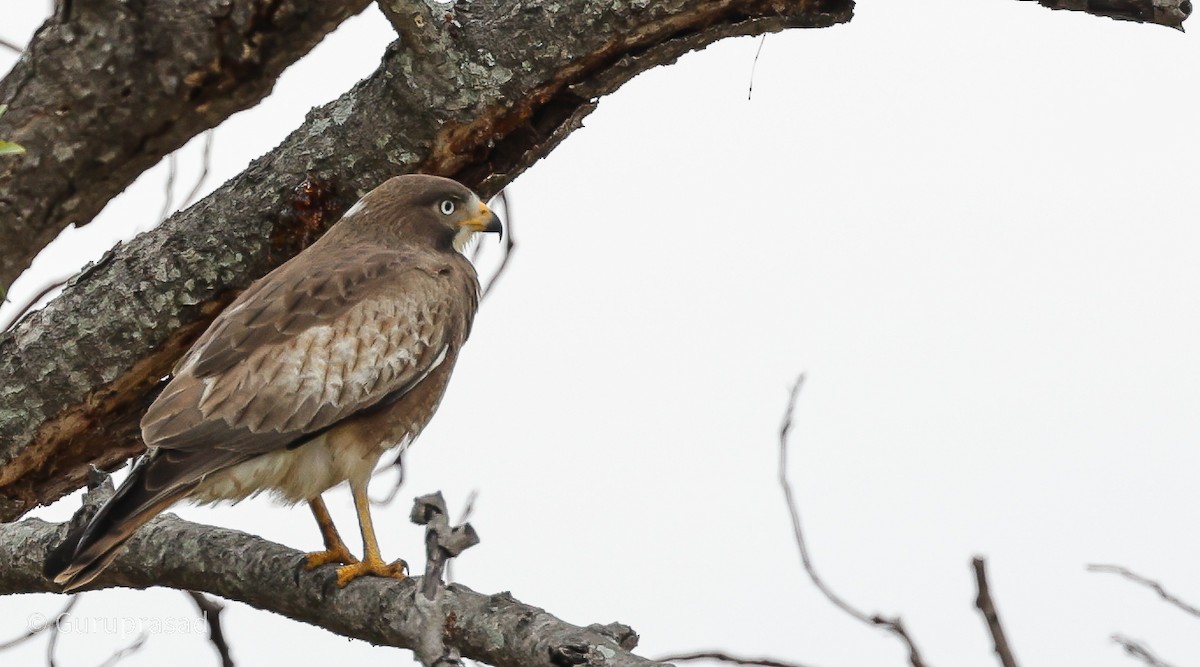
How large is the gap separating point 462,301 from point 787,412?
3.44 feet

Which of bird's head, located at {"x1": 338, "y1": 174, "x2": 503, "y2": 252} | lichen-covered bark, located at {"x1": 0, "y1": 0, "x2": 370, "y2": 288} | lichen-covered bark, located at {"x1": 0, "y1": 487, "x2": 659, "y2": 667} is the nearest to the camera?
lichen-covered bark, located at {"x1": 0, "y1": 487, "x2": 659, "y2": 667}

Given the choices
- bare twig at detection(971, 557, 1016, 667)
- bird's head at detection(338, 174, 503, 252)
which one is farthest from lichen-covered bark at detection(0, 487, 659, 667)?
bird's head at detection(338, 174, 503, 252)

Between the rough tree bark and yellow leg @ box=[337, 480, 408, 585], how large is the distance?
8cm

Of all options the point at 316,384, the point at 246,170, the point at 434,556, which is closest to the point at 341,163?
the point at 246,170

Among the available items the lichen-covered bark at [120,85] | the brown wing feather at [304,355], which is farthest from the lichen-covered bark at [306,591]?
the lichen-covered bark at [120,85]

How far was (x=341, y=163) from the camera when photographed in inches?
150

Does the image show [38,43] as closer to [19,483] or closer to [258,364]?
[258,364]

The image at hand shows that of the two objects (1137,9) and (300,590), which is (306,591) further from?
(1137,9)

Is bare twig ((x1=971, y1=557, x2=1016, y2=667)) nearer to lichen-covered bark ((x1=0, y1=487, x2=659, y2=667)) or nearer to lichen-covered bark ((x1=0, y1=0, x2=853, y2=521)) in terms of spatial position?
lichen-covered bark ((x1=0, y1=487, x2=659, y2=667))

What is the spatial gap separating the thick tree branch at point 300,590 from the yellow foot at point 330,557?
2cm

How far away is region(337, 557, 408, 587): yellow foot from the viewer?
11.4ft

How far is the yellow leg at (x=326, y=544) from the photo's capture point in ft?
11.6

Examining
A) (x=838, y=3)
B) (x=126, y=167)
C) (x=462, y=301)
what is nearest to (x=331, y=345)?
(x=462, y=301)

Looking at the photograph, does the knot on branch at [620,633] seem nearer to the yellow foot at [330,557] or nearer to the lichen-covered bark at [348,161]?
the yellow foot at [330,557]
